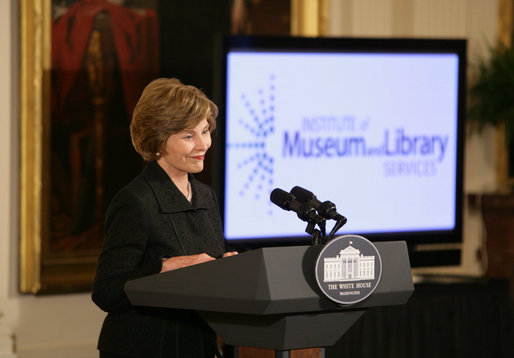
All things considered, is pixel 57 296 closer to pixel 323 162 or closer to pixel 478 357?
pixel 323 162

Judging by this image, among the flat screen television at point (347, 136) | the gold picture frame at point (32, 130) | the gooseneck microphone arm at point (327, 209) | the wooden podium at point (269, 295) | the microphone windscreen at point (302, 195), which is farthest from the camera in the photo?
the gold picture frame at point (32, 130)

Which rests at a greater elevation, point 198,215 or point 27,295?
point 198,215

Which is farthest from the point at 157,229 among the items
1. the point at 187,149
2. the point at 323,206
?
the point at 323,206

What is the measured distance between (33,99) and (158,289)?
2588 mm

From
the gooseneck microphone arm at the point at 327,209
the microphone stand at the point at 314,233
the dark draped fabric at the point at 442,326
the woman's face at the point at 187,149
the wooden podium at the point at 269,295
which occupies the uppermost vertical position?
the woman's face at the point at 187,149

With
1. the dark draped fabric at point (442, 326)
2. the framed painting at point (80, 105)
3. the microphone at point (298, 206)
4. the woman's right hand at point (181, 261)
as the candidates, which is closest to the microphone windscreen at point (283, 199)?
the microphone at point (298, 206)

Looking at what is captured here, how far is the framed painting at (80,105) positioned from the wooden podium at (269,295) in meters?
2.50

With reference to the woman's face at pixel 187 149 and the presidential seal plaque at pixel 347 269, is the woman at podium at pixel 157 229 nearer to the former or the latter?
the woman's face at pixel 187 149

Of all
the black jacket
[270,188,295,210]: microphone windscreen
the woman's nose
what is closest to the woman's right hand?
the black jacket

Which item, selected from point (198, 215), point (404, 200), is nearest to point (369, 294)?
point (198, 215)

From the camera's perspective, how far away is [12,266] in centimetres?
402

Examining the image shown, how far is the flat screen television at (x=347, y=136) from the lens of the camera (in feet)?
12.3

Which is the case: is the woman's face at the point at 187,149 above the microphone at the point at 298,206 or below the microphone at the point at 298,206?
above

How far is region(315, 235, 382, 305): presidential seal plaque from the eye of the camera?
1.49 m
